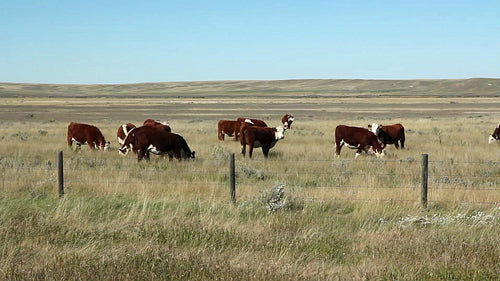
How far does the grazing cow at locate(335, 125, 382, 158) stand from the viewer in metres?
18.9

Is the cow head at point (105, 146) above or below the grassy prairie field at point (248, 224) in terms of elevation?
above

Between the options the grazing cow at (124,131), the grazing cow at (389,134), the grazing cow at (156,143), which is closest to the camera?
the grazing cow at (156,143)

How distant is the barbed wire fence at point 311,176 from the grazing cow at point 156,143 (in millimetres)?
608

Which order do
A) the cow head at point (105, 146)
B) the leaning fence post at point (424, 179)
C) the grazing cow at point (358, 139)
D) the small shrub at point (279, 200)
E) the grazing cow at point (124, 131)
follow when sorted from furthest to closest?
the grazing cow at point (124, 131) → the cow head at point (105, 146) → the grazing cow at point (358, 139) → the leaning fence post at point (424, 179) → the small shrub at point (279, 200)

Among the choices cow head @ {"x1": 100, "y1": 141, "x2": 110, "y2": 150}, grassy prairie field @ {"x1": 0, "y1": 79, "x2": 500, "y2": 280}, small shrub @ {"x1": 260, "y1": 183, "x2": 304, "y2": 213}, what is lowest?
grassy prairie field @ {"x1": 0, "y1": 79, "x2": 500, "y2": 280}

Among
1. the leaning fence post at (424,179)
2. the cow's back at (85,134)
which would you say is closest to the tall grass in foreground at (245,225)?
the leaning fence post at (424,179)

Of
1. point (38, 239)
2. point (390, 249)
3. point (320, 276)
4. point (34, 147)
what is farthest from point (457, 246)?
point (34, 147)

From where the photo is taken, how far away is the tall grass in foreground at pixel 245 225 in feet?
20.9

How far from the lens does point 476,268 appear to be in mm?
6305

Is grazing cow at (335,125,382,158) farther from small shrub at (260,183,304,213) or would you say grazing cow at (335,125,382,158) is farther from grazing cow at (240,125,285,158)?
small shrub at (260,183,304,213)

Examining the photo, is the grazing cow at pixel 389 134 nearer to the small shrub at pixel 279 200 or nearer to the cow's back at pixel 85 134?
the cow's back at pixel 85 134

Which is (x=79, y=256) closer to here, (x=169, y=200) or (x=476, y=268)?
(x=169, y=200)

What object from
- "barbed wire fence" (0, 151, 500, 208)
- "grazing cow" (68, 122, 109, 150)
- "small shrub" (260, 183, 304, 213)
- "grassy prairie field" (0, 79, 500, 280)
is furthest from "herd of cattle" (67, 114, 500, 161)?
"small shrub" (260, 183, 304, 213)

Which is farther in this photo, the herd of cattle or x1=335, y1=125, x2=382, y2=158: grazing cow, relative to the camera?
x1=335, y1=125, x2=382, y2=158: grazing cow
